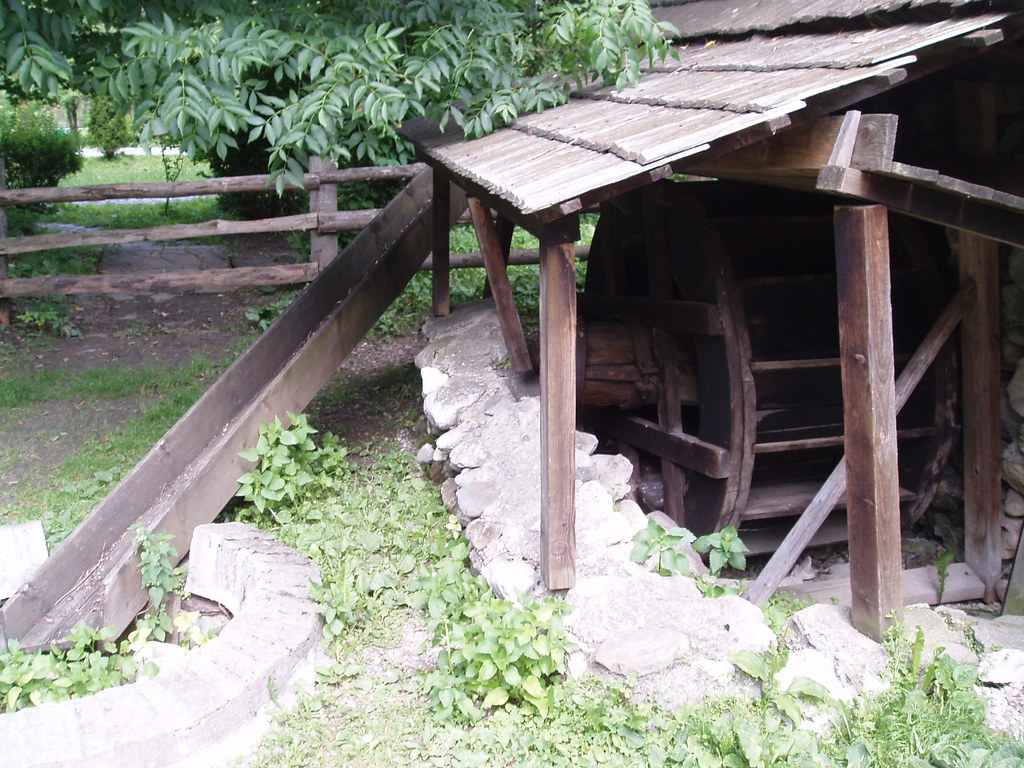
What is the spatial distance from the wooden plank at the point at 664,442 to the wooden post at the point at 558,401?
165 cm

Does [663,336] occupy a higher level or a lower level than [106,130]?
lower

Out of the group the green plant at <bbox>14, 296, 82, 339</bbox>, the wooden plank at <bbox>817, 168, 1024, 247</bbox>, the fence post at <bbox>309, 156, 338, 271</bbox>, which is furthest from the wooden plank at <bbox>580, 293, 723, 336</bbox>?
the green plant at <bbox>14, 296, 82, 339</bbox>

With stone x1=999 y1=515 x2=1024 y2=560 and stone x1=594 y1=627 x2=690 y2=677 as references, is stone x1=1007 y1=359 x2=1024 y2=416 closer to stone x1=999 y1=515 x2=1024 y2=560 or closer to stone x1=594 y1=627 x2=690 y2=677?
stone x1=999 y1=515 x2=1024 y2=560

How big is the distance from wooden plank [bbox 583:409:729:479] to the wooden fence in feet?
10.4

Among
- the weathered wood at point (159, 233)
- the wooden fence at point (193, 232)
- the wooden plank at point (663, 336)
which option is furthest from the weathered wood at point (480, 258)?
the wooden plank at point (663, 336)

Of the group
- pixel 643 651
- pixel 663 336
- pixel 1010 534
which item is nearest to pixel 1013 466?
pixel 1010 534

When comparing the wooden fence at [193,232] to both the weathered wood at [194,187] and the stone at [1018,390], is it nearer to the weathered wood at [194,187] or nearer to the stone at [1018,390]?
the weathered wood at [194,187]

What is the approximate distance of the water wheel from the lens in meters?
4.90

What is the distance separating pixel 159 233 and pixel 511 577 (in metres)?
5.63

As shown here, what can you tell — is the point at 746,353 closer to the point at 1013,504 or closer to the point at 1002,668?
the point at 1013,504

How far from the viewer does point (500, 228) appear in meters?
6.41

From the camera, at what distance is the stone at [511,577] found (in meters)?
3.60

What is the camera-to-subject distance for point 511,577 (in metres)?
3.66

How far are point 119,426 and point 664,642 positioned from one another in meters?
4.36
